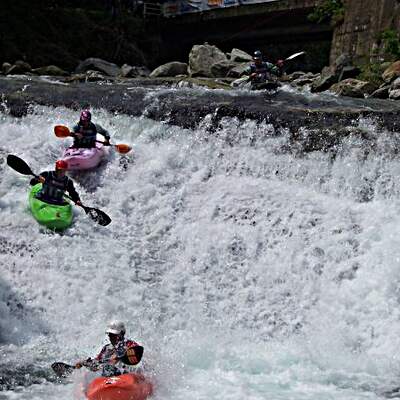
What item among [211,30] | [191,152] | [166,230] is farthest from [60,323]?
[211,30]

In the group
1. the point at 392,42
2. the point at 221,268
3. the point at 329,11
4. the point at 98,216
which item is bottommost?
the point at 221,268

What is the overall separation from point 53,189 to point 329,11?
43.6 feet

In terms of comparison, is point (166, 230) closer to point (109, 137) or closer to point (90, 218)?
point (90, 218)

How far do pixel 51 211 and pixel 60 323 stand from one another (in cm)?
155

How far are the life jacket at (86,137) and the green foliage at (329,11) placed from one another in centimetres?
1144

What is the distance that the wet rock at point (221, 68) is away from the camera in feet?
56.4

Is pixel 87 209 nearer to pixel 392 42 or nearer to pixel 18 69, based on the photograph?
pixel 392 42

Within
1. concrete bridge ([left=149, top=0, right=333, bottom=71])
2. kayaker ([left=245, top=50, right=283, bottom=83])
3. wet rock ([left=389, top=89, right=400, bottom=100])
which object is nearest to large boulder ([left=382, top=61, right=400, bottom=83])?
wet rock ([left=389, top=89, right=400, bottom=100])

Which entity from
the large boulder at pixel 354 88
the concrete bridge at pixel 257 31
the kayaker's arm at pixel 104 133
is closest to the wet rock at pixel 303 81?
the large boulder at pixel 354 88

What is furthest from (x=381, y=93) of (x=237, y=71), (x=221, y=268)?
(x=221, y=268)

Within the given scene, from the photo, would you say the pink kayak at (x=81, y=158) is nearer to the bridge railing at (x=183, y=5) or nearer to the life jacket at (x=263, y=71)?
→ the life jacket at (x=263, y=71)

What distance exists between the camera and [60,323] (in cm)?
652

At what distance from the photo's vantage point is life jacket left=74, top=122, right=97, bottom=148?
8.91 m

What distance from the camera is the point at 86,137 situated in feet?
29.3
